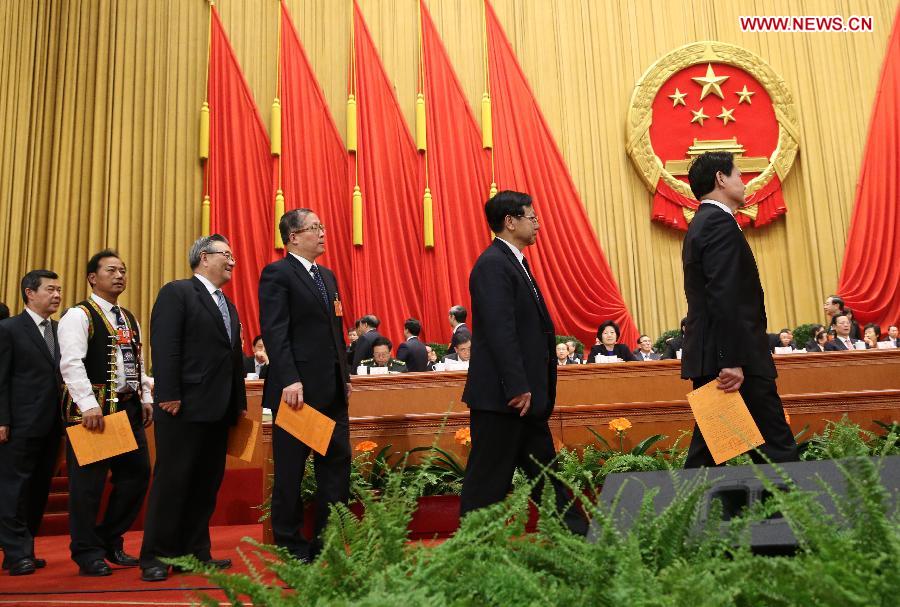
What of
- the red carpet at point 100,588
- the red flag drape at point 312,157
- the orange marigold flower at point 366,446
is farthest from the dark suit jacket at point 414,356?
the red carpet at point 100,588

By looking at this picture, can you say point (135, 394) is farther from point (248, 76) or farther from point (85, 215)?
point (248, 76)

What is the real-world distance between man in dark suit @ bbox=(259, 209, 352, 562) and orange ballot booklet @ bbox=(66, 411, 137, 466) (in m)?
0.49

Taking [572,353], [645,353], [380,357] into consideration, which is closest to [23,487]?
[380,357]

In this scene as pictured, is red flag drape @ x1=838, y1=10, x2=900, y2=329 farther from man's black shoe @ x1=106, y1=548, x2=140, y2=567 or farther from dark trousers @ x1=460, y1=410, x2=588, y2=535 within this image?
man's black shoe @ x1=106, y1=548, x2=140, y2=567

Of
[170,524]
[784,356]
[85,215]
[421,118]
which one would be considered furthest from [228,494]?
Answer: [421,118]

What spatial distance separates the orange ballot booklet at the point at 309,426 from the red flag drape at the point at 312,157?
5.03m

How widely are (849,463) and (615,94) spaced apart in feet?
25.1

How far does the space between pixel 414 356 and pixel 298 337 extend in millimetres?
3264

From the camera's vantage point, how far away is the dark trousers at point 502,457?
2117mm

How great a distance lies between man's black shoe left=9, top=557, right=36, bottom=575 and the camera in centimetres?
278

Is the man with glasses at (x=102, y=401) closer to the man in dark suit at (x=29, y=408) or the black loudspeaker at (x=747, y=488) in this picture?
the man in dark suit at (x=29, y=408)

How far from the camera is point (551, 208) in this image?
7.96 meters

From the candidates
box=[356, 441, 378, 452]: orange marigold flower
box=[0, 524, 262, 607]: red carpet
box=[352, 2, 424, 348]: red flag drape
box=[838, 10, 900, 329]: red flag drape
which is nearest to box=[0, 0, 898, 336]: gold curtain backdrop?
box=[838, 10, 900, 329]: red flag drape

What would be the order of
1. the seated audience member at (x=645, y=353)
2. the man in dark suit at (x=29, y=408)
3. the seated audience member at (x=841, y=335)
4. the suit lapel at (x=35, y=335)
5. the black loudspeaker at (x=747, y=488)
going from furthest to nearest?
1. the seated audience member at (x=645, y=353)
2. the seated audience member at (x=841, y=335)
3. the suit lapel at (x=35, y=335)
4. the man in dark suit at (x=29, y=408)
5. the black loudspeaker at (x=747, y=488)
